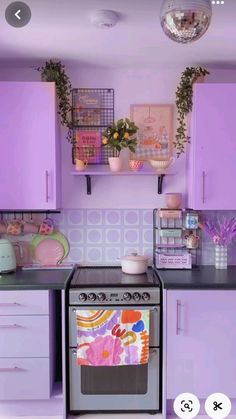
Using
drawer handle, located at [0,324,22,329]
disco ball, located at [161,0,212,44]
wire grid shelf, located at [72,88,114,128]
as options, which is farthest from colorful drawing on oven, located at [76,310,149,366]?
disco ball, located at [161,0,212,44]

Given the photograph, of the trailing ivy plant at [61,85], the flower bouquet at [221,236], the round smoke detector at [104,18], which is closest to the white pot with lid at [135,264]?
the flower bouquet at [221,236]

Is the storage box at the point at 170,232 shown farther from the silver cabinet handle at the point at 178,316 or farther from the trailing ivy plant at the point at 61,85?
the trailing ivy plant at the point at 61,85

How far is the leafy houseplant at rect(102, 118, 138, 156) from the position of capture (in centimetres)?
277

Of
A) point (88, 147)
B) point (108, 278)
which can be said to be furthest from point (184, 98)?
point (108, 278)

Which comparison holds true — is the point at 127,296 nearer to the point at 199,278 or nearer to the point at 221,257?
the point at 199,278

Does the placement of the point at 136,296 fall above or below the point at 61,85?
below

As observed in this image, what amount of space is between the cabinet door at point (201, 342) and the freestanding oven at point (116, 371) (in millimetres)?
92

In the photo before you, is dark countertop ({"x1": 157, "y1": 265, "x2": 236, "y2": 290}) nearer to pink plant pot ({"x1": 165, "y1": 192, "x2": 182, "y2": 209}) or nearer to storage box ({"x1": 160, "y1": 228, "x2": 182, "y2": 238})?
storage box ({"x1": 160, "y1": 228, "x2": 182, "y2": 238})

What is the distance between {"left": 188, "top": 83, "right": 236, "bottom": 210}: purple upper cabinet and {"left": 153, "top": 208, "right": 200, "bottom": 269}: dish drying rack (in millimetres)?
193

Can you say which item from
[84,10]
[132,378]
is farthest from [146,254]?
[84,10]

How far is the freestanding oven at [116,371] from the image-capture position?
2.38m

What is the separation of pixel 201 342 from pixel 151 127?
1565 mm

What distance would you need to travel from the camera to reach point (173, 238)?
2.90 m

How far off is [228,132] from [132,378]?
5.67ft
